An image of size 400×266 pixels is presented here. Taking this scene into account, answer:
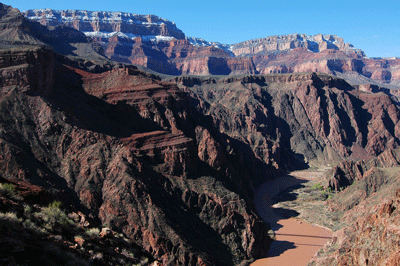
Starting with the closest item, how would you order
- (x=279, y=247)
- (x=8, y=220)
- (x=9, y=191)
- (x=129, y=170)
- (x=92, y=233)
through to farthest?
(x=8, y=220)
(x=9, y=191)
(x=92, y=233)
(x=129, y=170)
(x=279, y=247)

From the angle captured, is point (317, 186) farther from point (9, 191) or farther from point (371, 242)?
point (9, 191)

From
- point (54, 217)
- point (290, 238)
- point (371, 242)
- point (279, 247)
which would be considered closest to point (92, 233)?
point (54, 217)

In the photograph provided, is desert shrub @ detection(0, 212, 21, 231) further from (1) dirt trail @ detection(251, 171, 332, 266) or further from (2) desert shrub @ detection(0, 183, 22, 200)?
(1) dirt trail @ detection(251, 171, 332, 266)

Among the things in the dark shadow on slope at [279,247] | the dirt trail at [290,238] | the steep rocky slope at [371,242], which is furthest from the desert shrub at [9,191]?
the dark shadow on slope at [279,247]

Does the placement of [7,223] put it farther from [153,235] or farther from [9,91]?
[9,91]

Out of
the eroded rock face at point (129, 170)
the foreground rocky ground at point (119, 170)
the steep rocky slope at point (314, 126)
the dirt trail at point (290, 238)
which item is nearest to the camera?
the foreground rocky ground at point (119, 170)

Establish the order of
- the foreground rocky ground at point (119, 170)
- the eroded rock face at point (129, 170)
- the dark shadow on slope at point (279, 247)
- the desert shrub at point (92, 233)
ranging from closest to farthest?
the desert shrub at point (92, 233), the foreground rocky ground at point (119, 170), the eroded rock face at point (129, 170), the dark shadow on slope at point (279, 247)

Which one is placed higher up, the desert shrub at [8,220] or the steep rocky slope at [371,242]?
the desert shrub at [8,220]

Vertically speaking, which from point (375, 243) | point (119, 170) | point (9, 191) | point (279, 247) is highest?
point (119, 170)

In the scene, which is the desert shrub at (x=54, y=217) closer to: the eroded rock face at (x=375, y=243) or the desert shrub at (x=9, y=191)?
the desert shrub at (x=9, y=191)
